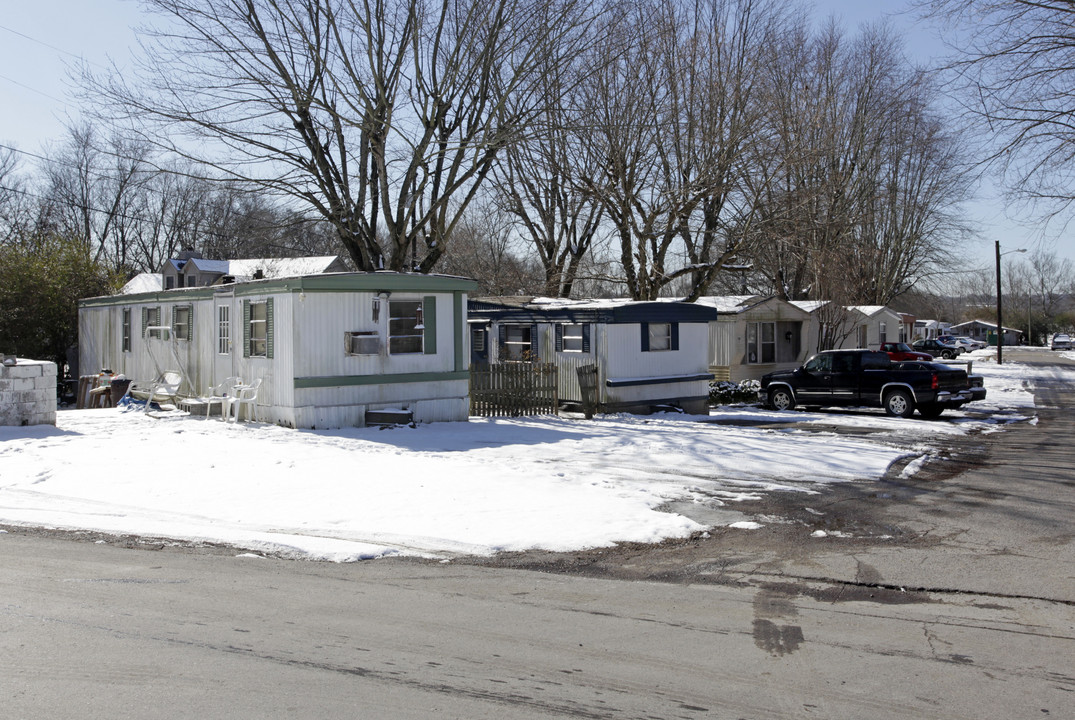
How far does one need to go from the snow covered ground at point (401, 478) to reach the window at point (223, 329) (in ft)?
5.05

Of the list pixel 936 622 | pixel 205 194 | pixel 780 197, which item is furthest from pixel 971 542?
pixel 205 194

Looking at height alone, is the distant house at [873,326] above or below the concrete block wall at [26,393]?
above

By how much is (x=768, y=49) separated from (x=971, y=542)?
25.7 metres

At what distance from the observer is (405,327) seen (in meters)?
17.2

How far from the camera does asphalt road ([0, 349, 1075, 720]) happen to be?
4547 millimetres

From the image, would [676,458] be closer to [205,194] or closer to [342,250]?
[342,250]

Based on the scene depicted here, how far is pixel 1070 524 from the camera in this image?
909 centimetres

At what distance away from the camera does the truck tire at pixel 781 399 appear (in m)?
24.1

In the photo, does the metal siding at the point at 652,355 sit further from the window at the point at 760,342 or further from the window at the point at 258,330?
the window at the point at 760,342

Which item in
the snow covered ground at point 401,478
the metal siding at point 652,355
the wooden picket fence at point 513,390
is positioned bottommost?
the snow covered ground at point 401,478

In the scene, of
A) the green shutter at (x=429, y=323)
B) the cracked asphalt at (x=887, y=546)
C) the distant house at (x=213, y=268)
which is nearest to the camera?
the cracked asphalt at (x=887, y=546)

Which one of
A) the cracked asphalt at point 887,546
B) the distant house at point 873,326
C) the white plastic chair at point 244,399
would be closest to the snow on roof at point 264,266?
the white plastic chair at point 244,399

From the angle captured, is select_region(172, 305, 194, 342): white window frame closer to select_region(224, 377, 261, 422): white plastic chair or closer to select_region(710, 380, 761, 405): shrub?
select_region(224, 377, 261, 422): white plastic chair

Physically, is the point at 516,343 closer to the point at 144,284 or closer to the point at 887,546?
the point at 887,546
